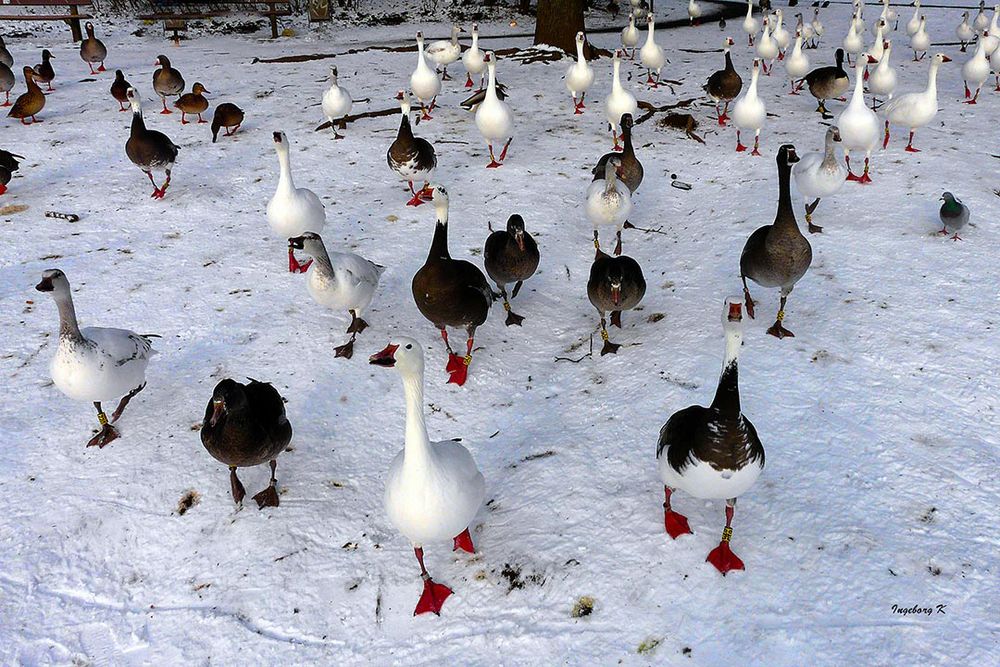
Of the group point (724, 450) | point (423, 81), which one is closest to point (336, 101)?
point (423, 81)

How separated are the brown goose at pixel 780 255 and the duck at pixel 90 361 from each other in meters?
5.30

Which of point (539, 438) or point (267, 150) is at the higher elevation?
point (267, 150)

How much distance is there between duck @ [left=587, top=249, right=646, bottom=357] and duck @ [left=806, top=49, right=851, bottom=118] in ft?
25.8

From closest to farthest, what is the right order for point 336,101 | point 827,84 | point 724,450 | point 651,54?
point 724,450
point 336,101
point 827,84
point 651,54

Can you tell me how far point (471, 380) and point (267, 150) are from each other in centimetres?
671

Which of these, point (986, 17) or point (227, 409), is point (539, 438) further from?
point (986, 17)

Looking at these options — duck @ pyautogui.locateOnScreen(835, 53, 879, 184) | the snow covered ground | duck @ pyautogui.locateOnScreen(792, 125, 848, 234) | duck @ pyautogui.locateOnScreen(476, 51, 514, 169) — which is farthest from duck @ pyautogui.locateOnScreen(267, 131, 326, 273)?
duck @ pyautogui.locateOnScreen(835, 53, 879, 184)

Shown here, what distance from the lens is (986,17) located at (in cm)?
1595

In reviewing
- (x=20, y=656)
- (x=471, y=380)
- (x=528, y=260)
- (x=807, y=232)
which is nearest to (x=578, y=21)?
(x=807, y=232)

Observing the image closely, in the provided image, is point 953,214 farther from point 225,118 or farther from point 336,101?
point 225,118

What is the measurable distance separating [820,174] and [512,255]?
383 centimetres

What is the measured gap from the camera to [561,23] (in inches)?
646

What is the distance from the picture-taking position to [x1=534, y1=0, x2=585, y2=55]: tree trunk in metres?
16.2

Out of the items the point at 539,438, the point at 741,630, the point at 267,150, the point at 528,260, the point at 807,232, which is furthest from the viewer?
the point at 267,150
